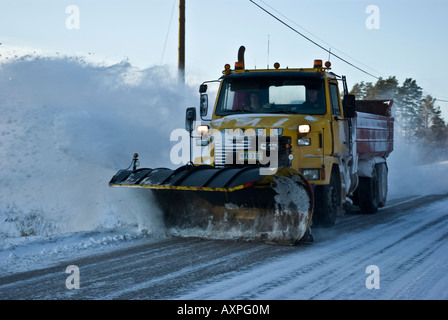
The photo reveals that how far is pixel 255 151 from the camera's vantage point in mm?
8734

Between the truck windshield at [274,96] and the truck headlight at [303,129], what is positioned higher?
the truck windshield at [274,96]

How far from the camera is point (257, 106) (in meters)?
9.57

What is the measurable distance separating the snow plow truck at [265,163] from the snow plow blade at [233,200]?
0.04 ft

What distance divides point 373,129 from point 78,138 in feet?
23.2

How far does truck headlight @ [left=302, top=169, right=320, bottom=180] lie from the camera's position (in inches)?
355

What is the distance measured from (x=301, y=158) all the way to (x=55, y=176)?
6.58 m

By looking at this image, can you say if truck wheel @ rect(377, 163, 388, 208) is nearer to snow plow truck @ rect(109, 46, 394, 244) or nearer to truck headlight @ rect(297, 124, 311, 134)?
snow plow truck @ rect(109, 46, 394, 244)

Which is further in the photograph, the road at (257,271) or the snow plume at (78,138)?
the snow plume at (78,138)

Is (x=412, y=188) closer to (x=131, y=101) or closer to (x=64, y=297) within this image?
(x=131, y=101)

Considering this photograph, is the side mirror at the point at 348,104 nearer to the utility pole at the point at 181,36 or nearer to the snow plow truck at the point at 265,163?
the snow plow truck at the point at 265,163

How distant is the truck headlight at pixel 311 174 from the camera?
902cm

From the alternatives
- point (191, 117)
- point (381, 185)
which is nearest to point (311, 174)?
point (191, 117)

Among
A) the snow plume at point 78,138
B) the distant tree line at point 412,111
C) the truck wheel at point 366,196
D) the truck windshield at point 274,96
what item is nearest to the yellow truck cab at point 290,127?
the truck windshield at point 274,96
